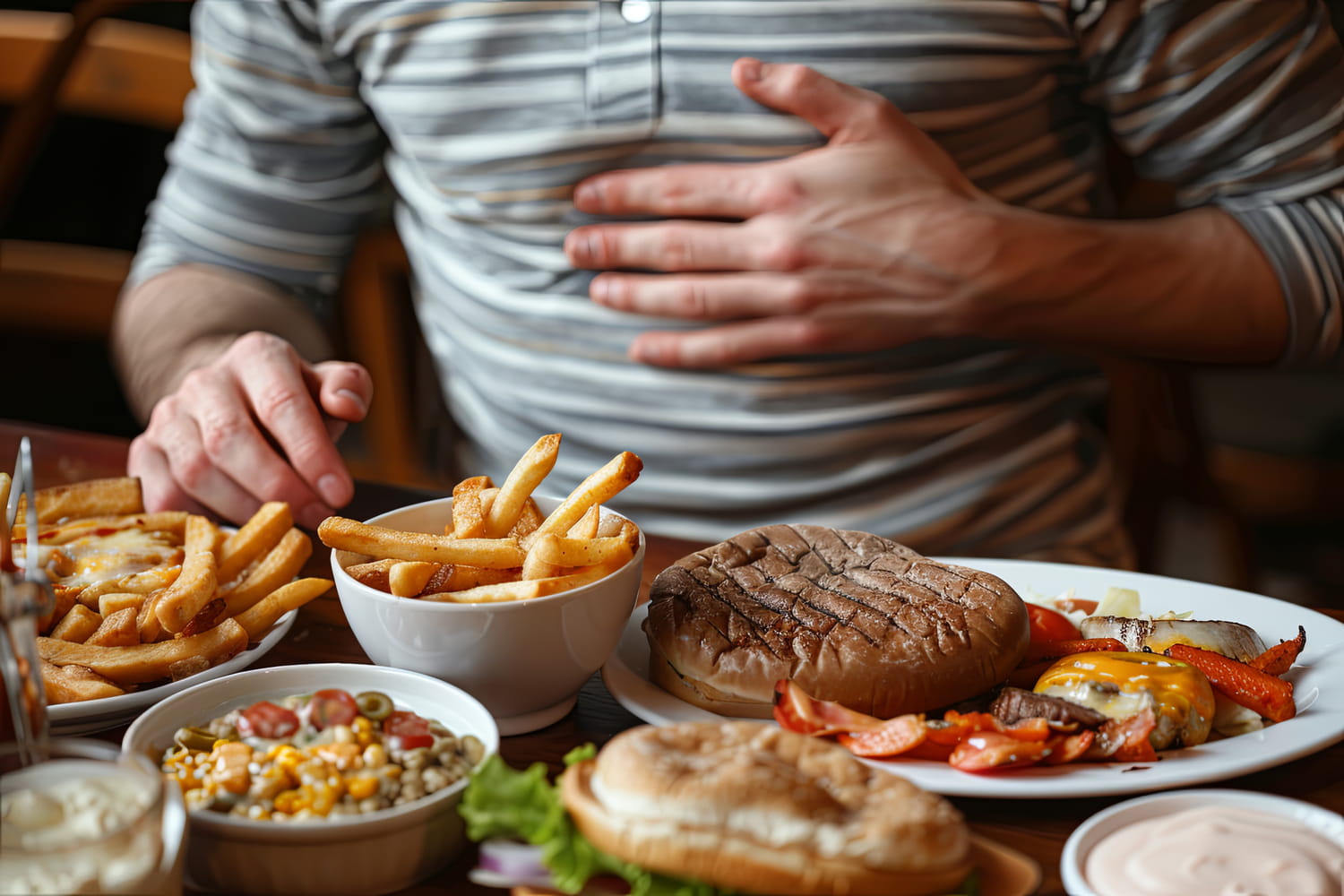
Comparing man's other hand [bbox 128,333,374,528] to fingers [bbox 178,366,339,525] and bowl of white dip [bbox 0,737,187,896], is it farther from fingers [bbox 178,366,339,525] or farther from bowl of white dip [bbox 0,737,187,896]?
bowl of white dip [bbox 0,737,187,896]

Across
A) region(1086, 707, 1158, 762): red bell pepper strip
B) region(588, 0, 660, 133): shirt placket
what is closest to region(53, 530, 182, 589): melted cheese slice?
region(588, 0, 660, 133): shirt placket

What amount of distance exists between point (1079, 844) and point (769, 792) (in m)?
0.24

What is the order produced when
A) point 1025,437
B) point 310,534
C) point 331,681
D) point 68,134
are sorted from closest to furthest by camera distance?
1. point 331,681
2. point 310,534
3. point 1025,437
4. point 68,134

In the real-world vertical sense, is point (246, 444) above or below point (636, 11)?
below

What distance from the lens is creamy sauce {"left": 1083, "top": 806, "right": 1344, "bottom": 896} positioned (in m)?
0.76

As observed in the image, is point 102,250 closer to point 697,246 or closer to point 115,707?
point 697,246

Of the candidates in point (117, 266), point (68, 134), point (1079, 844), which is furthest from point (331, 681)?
point (68, 134)

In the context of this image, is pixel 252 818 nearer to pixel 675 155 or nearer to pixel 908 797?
pixel 908 797

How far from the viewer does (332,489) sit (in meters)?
1.56

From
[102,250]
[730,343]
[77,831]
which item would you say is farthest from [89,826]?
[102,250]

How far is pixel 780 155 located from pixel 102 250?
303cm

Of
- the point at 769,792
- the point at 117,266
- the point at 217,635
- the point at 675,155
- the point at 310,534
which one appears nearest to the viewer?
the point at 769,792

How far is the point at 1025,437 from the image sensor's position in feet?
6.49

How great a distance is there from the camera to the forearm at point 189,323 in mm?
2080
